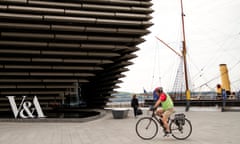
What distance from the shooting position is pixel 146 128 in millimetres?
9312

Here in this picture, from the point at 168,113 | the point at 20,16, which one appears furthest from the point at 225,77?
the point at 168,113

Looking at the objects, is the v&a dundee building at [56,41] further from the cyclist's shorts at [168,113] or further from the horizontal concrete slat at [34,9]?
the cyclist's shorts at [168,113]

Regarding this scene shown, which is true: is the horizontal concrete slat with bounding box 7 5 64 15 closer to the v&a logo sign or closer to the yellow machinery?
the v&a logo sign

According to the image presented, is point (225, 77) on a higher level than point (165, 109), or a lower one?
higher

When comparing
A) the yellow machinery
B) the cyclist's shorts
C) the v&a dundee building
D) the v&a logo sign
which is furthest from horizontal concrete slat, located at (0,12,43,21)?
the yellow machinery

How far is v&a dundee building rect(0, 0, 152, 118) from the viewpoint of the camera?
782 inches

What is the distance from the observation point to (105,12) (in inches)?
856

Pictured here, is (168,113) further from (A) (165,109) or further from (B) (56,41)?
(B) (56,41)

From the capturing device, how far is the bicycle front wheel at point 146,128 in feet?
30.2

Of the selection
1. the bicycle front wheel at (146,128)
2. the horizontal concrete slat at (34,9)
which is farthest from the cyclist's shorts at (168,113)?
the horizontal concrete slat at (34,9)

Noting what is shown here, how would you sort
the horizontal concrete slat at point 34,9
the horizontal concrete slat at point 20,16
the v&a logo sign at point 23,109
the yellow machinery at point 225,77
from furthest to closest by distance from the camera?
the yellow machinery at point 225,77 < the horizontal concrete slat at point 34,9 < the horizontal concrete slat at point 20,16 < the v&a logo sign at point 23,109

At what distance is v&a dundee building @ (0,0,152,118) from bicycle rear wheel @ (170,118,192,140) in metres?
12.1

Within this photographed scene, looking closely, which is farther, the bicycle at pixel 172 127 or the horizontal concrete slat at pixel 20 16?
the horizontal concrete slat at pixel 20 16

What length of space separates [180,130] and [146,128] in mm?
1054
